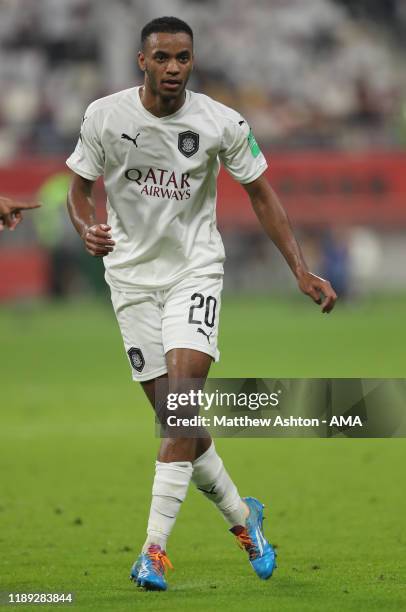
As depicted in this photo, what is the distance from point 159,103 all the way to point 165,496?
1777mm

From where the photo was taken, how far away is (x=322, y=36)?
32938 mm

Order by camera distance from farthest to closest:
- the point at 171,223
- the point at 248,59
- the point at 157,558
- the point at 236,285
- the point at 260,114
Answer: the point at 248,59 → the point at 260,114 → the point at 236,285 → the point at 171,223 → the point at 157,558

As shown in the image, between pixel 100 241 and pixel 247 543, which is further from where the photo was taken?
pixel 247 543

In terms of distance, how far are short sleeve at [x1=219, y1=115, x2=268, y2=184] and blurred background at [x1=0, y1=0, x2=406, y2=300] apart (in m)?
21.1

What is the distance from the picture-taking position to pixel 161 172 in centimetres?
626

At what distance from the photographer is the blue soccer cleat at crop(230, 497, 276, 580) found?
6336 mm

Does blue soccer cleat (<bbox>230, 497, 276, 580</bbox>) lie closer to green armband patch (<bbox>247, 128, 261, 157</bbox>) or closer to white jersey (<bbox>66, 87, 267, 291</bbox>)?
white jersey (<bbox>66, 87, 267, 291</bbox>)

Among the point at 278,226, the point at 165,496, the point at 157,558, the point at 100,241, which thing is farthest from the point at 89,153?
the point at 157,558

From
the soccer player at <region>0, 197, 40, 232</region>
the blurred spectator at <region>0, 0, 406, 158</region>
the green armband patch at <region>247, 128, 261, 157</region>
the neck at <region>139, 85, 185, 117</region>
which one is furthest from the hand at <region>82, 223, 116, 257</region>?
the blurred spectator at <region>0, 0, 406, 158</region>

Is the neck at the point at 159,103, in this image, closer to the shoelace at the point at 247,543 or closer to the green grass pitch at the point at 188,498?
the shoelace at the point at 247,543

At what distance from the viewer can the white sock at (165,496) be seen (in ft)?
19.9

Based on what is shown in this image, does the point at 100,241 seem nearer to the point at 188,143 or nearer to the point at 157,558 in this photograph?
the point at 188,143

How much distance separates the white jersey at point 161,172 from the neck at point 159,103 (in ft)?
0.08

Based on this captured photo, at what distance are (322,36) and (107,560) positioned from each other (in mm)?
27326
